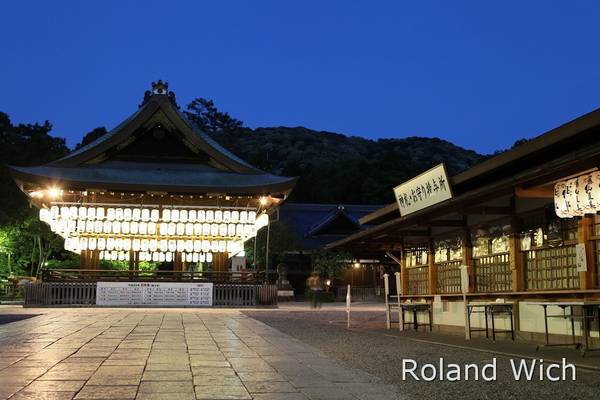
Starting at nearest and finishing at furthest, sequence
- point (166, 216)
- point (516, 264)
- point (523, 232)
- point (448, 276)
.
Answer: point (516, 264), point (523, 232), point (448, 276), point (166, 216)

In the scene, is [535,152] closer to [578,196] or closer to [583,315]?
[578,196]

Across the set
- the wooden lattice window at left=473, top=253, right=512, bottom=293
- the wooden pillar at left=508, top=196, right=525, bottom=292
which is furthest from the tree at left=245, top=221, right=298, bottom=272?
the wooden pillar at left=508, top=196, right=525, bottom=292

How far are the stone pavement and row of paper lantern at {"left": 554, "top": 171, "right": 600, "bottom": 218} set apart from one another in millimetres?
4626

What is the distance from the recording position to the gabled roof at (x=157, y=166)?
2728cm

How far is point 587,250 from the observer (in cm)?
996

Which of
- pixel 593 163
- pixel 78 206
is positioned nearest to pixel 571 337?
pixel 593 163

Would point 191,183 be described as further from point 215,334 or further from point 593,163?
point 593,163

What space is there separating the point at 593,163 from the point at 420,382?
3.88 meters

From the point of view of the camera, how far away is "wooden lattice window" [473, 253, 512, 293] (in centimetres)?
1286

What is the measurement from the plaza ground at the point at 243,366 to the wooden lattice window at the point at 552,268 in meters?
1.31

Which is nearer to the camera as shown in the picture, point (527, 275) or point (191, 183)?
point (527, 275)

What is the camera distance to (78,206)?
89.6 ft

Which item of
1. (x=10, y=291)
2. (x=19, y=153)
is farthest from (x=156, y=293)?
(x=19, y=153)

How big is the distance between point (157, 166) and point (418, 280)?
1672 centimetres
